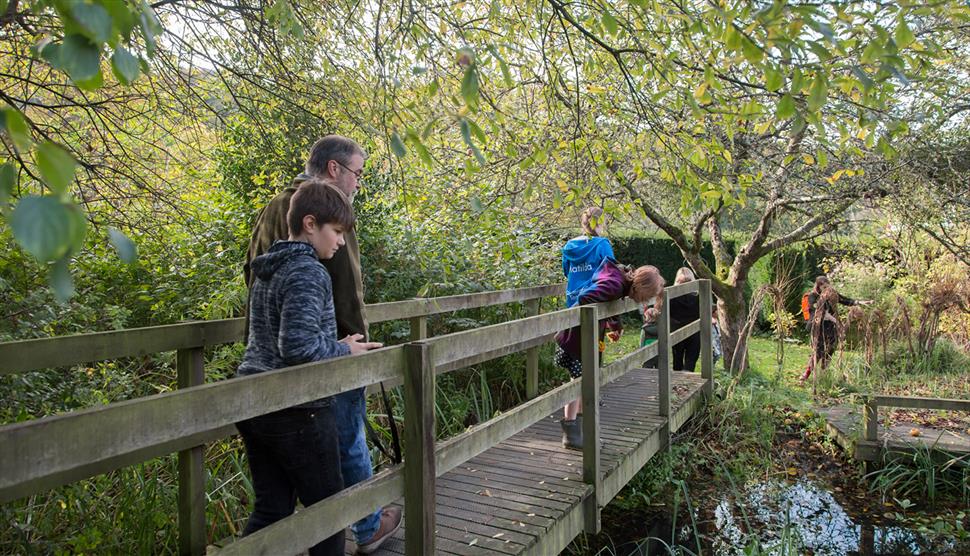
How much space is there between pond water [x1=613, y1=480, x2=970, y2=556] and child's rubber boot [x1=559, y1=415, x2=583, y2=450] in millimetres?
875

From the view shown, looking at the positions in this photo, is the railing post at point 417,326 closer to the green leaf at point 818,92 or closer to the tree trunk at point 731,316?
the green leaf at point 818,92

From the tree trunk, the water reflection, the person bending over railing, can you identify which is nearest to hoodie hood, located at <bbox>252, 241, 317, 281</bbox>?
the person bending over railing

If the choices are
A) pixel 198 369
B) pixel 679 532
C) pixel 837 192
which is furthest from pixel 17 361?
pixel 837 192

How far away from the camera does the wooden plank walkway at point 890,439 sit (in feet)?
22.3

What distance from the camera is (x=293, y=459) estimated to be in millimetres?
2344

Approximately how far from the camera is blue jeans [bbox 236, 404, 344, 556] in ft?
7.58

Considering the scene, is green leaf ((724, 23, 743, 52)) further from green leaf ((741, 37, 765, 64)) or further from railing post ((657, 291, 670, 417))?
railing post ((657, 291, 670, 417))

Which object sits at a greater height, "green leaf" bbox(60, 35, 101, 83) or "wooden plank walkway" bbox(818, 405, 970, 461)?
"green leaf" bbox(60, 35, 101, 83)

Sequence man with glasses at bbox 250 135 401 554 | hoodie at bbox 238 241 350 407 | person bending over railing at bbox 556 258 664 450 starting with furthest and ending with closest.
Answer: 1. person bending over railing at bbox 556 258 664 450
2. man with glasses at bbox 250 135 401 554
3. hoodie at bbox 238 241 350 407

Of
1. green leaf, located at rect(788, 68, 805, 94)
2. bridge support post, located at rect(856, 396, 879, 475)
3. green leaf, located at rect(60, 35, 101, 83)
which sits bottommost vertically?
bridge support post, located at rect(856, 396, 879, 475)

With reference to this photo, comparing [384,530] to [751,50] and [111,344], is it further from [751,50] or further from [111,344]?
[751,50]

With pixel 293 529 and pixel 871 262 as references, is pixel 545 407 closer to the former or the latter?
pixel 293 529

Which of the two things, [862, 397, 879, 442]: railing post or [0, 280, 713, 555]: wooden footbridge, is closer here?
[0, 280, 713, 555]: wooden footbridge

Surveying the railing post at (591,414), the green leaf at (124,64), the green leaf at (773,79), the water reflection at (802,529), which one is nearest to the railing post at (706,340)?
the water reflection at (802,529)
